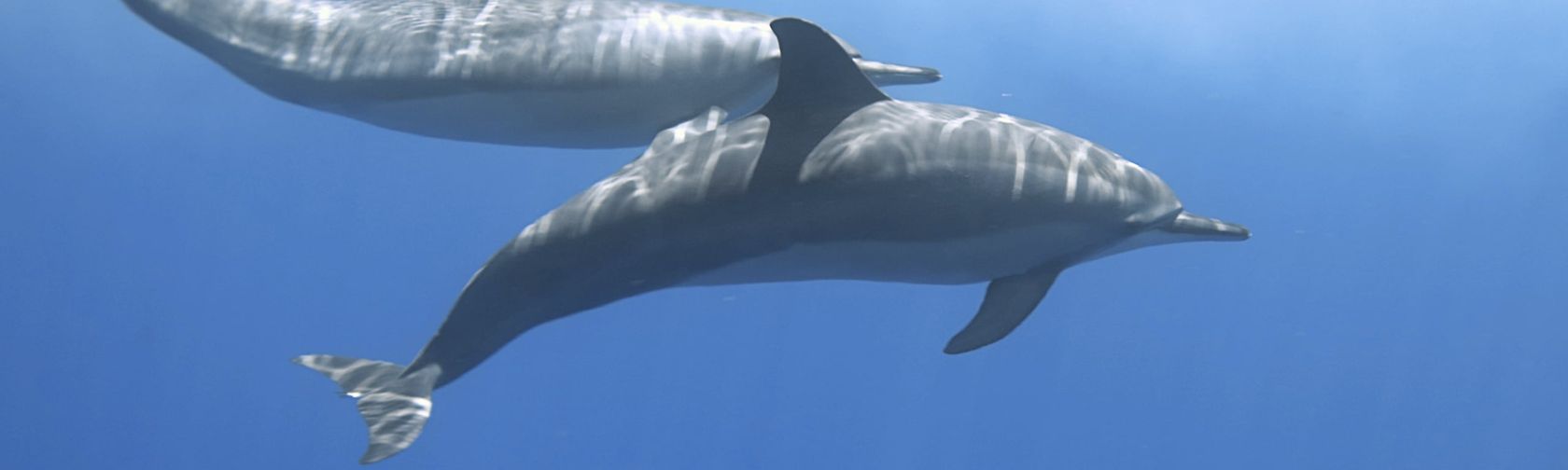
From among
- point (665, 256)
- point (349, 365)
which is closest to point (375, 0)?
point (349, 365)

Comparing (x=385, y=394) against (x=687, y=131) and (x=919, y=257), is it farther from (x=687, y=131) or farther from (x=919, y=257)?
(x=919, y=257)

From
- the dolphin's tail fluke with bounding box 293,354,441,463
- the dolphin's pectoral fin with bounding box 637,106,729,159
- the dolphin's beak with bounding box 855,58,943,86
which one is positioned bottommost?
the dolphin's tail fluke with bounding box 293,354,441,463

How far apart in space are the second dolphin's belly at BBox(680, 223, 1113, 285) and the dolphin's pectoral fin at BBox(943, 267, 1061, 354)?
0.10 meters

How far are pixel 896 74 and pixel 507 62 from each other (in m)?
1.86

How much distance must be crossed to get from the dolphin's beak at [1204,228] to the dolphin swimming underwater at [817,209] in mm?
91

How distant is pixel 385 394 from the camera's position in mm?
4891

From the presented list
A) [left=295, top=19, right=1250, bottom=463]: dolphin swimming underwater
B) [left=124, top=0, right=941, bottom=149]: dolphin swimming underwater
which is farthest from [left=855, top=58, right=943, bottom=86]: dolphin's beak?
[left=295, top=19, right=1250, bottom=463]: dolphin swimming underwater

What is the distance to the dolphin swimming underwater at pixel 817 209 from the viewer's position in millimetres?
3994

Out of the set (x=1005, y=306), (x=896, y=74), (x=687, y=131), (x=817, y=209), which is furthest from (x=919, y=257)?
(x=896, y=74)

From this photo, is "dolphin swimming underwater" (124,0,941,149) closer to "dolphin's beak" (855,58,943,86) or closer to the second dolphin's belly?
"dolphin's beak" (855,58,943,86)

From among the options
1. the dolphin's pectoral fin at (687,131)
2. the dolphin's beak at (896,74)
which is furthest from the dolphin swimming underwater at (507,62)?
the dolphin's pectoral fin at (687,131)

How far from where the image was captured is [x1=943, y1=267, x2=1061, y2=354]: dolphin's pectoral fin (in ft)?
15.7

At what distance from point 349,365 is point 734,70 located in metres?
2.28

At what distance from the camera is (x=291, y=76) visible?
18.6 ft
